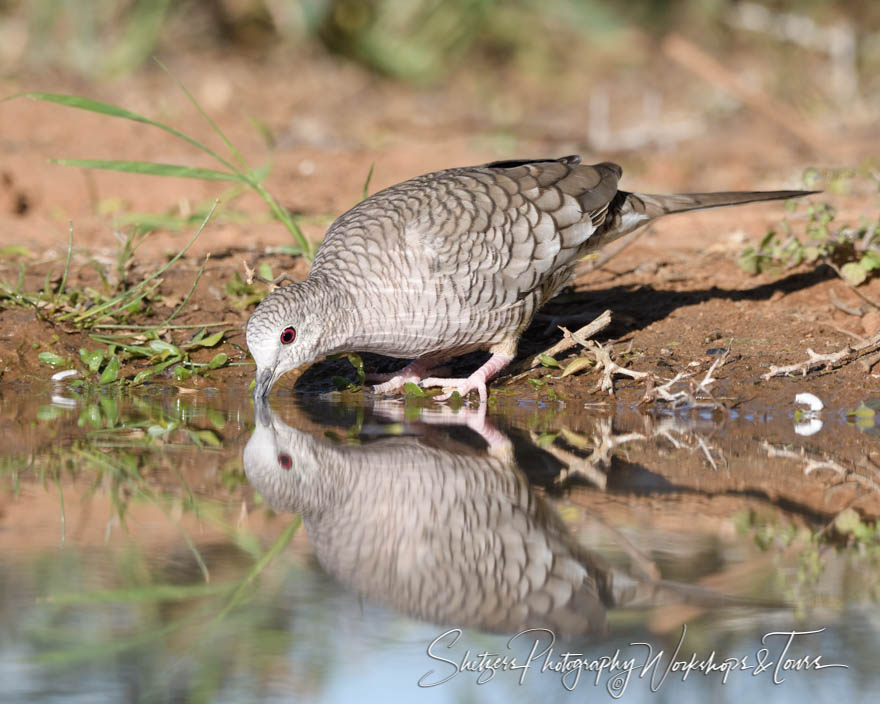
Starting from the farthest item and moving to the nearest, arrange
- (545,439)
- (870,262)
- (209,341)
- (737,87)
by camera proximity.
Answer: (737,87) < (870,262) < (209,341) < (545,439)

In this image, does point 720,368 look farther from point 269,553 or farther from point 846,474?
point 269,553

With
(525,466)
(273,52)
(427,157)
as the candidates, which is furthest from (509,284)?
(273,52)

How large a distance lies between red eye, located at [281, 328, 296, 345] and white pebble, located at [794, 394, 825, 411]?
6.90 feet

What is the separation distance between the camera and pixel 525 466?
3.62 metres

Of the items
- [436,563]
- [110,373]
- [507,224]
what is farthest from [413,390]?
[436,563]

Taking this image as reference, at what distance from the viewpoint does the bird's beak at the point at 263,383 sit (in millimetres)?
4664

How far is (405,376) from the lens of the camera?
5.26 m

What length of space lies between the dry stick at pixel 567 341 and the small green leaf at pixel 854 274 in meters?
1.40

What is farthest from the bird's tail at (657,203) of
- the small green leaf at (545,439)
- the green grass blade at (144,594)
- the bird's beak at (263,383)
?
the green grass blade at (144,594)

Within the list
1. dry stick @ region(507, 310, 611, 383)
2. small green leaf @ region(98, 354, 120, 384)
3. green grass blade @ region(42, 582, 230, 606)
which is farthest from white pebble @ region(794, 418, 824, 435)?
small green leaf @ region(98, 354, 120, 384)

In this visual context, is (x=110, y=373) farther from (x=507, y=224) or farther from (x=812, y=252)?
(x=812, y=252)

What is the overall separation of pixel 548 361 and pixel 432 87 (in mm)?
8671

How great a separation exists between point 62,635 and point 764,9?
13013mm

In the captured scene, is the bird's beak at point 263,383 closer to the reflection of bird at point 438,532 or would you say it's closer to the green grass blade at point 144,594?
the reflection of bird at point 438,532
